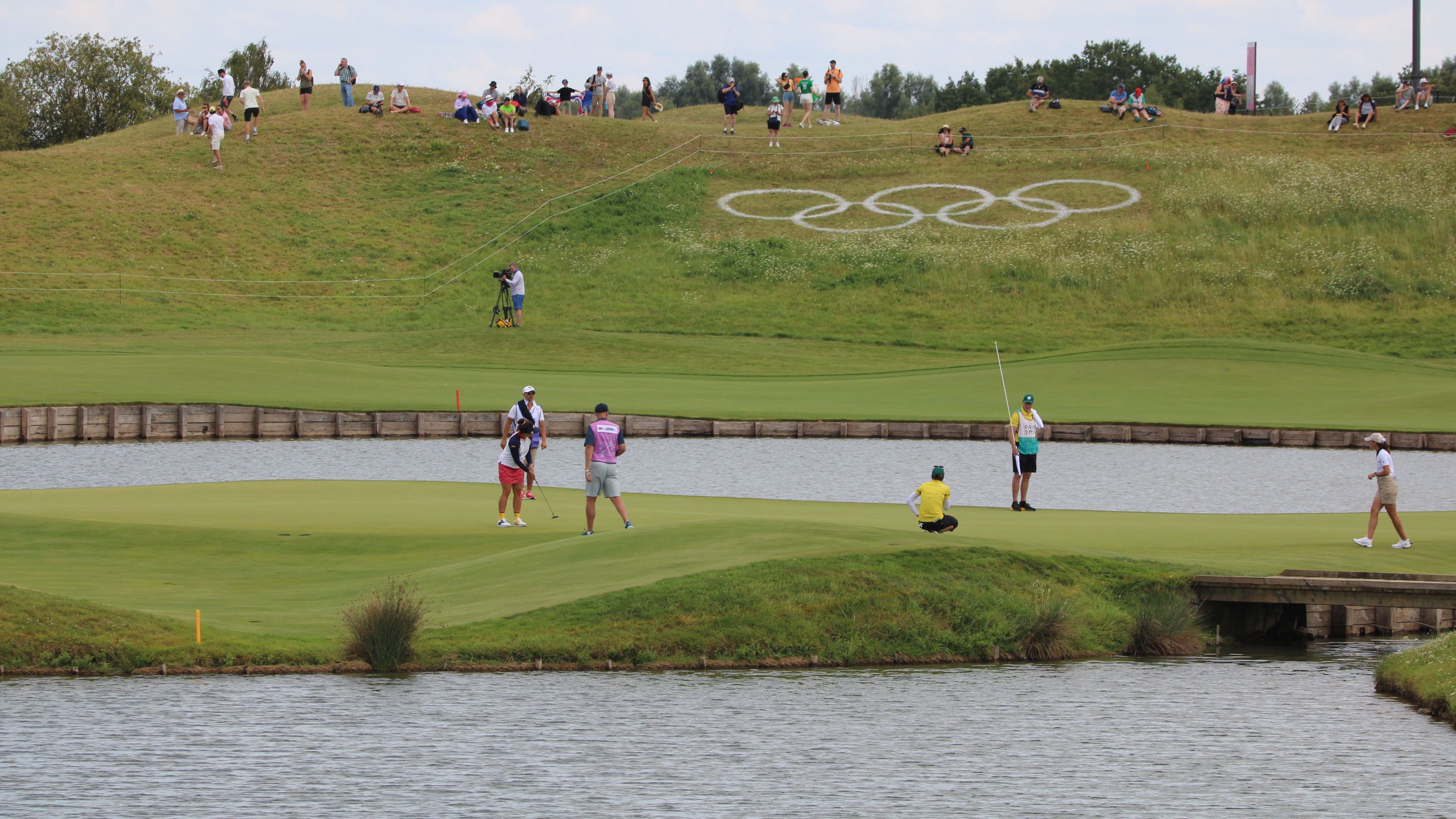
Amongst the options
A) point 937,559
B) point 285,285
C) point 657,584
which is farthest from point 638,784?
point 285,285

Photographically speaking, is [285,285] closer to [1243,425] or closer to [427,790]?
[1243,425]

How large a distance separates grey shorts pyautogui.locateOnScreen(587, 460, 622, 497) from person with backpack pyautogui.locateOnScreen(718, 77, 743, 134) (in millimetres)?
52407

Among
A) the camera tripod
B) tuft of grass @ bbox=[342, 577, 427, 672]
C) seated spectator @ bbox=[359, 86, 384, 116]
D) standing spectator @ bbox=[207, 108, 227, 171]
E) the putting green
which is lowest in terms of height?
tuft of grass @ bbox=[342, 577, 427, 672]

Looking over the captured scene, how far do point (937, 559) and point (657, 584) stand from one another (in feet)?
11.8

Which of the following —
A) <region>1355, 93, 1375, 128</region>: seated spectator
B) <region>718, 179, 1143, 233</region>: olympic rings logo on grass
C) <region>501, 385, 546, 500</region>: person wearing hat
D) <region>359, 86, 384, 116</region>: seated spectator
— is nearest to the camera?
<region>501, 385, 546, 500</region>: person wearing hat

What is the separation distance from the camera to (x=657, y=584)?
17750 millimetres

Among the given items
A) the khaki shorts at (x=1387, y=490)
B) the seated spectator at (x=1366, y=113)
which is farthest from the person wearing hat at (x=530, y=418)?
the seated spectator at (x=1366, y=113)

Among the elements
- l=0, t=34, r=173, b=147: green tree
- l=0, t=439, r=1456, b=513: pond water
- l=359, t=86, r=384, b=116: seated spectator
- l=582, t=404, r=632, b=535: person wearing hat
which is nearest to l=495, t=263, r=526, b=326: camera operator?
l=0, t=439, r=1456, b=513: pond water

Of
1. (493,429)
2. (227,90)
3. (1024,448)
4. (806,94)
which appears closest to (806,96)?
(806,94)

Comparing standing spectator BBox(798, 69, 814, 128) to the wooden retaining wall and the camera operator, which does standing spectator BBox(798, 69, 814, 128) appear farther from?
the wooden retaining wall

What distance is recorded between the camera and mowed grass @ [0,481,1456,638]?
1814cm

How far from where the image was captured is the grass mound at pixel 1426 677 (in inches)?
603

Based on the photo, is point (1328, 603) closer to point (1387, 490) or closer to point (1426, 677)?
point (1426, 677)

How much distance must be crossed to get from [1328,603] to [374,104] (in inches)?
2613
